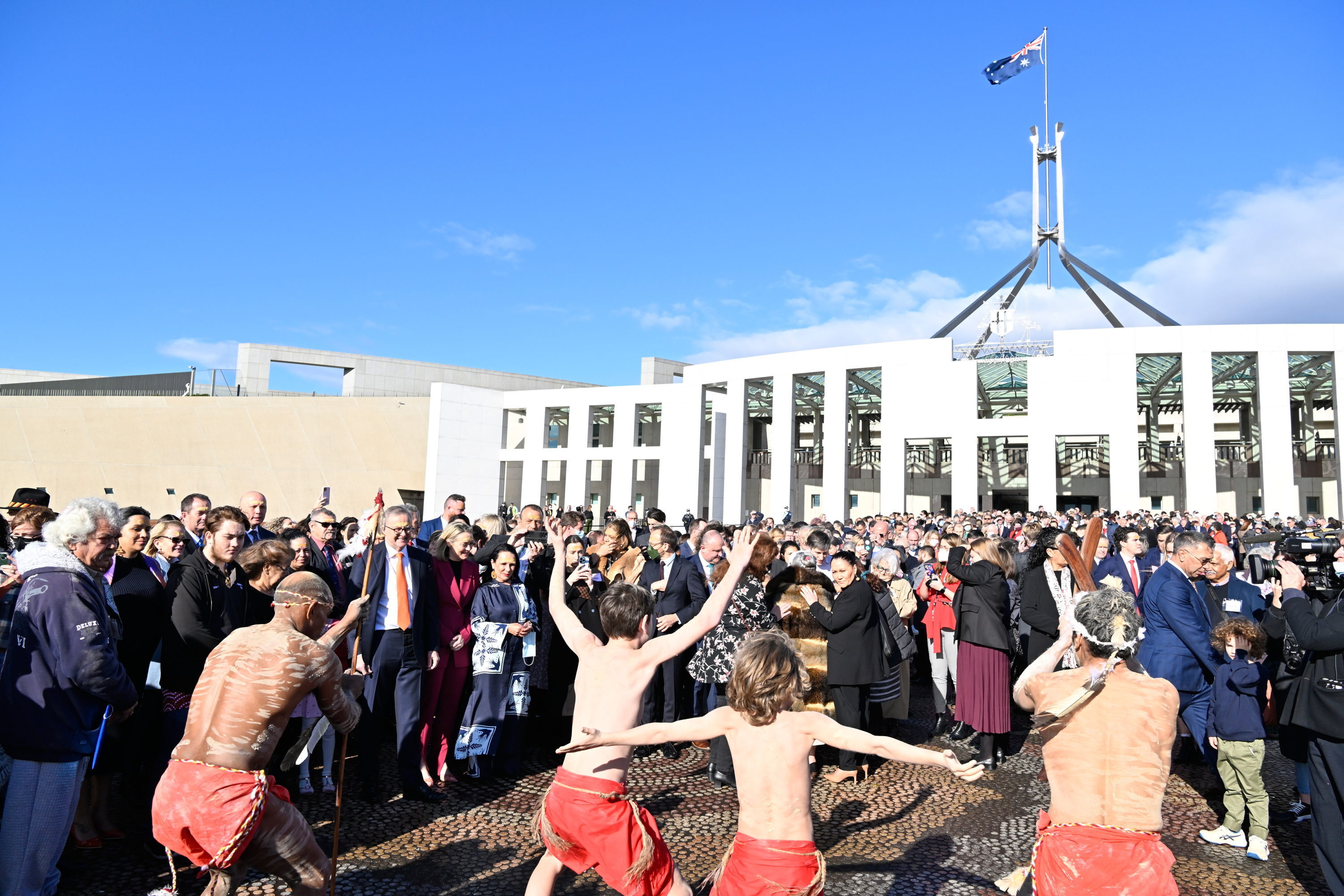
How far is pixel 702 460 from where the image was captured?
31516 millimetres

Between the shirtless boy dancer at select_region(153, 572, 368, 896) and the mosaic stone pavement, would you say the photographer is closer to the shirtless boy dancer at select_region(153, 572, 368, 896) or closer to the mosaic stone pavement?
the mosaic stone pavement

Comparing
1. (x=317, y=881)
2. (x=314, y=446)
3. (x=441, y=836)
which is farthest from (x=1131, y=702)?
(x=314, y=446)

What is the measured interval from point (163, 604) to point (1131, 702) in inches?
192

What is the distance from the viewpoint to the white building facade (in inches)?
957

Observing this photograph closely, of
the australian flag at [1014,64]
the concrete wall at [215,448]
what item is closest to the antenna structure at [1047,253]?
the australian flag at [1014,64]

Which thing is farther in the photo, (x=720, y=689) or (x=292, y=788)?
(x=720, y=689)

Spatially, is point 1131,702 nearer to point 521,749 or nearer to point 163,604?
point 521,749

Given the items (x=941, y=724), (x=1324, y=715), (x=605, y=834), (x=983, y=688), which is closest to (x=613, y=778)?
(x=605, y=834)

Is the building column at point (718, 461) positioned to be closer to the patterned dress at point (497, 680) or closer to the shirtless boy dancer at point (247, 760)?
the patterned dress at point (497, 680)

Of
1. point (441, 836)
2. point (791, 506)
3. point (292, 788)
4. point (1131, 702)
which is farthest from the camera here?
point (791, 506)

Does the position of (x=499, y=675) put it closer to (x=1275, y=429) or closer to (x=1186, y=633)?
(x=1186, y=633)

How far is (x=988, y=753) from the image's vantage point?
6109mm

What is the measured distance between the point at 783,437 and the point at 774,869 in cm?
2724

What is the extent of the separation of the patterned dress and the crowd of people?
16 mm
